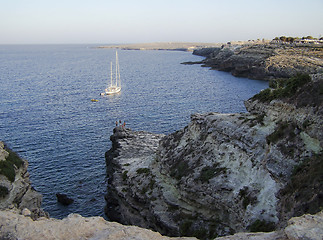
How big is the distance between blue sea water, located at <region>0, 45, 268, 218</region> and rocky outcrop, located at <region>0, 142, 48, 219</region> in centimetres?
710

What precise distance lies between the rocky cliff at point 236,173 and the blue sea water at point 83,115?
378 inches

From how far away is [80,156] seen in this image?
172 feet

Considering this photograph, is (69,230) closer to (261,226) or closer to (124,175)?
(261,226)

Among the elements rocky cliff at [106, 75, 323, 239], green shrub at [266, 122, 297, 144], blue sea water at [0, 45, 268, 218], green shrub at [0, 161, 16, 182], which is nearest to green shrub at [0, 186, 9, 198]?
green shrub at [0, 161, 16, 182]

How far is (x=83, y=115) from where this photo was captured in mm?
75688

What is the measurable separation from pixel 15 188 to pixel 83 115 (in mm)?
46500

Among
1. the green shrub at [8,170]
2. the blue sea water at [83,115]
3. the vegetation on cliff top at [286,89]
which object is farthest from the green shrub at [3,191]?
the vegetation on cliff top at [286,89]

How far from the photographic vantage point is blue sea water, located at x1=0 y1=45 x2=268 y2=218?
147 ft

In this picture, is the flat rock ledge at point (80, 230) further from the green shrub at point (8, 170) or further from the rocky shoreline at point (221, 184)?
the green shrub at point (8, 170)

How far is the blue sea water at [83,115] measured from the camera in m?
44.9

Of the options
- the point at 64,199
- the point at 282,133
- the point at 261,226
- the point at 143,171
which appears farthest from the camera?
the point at 64,199

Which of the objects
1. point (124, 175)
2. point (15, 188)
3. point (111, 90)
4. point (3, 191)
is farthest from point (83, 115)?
point (3, 191)

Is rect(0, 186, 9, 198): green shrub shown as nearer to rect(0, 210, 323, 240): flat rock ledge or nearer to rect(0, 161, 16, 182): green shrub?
rect(0, 161, 16, 182): green shrub

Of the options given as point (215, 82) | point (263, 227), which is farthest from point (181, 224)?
point (215, 82)
